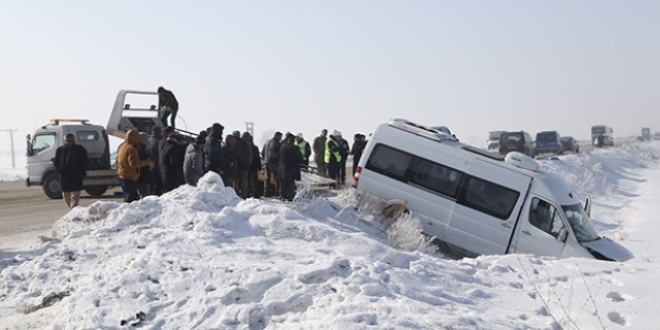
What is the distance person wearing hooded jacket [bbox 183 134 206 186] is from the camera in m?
11.7

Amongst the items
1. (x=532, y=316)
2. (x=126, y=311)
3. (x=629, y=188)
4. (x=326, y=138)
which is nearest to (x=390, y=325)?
(x=532, y=316)

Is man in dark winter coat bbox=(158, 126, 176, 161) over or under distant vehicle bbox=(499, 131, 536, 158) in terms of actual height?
over

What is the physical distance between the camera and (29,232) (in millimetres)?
11211

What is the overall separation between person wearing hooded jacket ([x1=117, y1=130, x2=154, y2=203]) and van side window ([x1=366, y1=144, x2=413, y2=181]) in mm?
4730

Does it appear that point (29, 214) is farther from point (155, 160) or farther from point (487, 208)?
point (487, 208)

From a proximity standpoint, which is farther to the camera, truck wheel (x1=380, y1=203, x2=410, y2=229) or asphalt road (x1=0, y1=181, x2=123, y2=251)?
truck wheel (x1=380, y1=203, x2=410, y2=229)

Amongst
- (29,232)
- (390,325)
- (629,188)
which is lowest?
(629,188)

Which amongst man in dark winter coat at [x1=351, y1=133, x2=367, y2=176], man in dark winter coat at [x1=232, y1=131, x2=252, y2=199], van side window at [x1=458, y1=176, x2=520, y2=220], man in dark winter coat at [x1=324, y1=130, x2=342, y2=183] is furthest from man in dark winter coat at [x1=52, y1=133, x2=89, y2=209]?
man in dark winter coat at [x1=351, y1=133, x2=367, y2=176]

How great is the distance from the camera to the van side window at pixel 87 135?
18.5 meters

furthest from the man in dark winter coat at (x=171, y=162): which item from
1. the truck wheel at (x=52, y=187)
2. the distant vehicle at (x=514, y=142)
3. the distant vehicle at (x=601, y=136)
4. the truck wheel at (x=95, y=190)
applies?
the distant vehicle at (x=601, y=136)

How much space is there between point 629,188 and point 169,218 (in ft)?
115

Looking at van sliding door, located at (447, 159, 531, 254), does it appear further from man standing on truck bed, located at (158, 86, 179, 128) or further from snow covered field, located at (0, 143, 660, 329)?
man standing on truck bed, located at (158, 86, 179, 128)

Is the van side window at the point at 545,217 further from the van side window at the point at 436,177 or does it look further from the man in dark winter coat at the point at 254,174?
the man in dark winter coat at the point at 254,174

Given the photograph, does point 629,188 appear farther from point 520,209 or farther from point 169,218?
point 169,218
